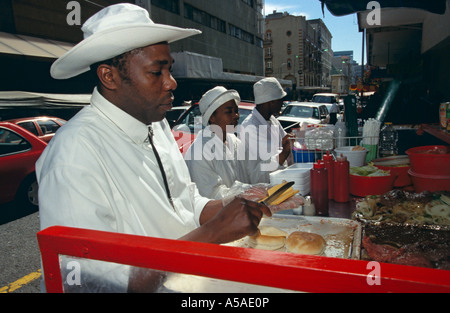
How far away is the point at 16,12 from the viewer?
514 inches

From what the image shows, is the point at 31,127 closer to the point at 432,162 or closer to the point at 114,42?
the point at 114,42

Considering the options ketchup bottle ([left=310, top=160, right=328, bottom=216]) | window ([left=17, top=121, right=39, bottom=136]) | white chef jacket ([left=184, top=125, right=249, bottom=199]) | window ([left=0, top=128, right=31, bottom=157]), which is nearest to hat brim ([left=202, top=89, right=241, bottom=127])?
white chef jacket ([left=184, top=125, right=249, bottom=199])

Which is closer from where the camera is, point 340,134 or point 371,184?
point 371,184

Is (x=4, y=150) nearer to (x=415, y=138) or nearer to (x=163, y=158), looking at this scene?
(x=163, y=158)

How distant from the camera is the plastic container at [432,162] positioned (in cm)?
249

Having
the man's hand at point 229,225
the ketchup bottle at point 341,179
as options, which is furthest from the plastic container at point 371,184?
the man's hand at point 229,225

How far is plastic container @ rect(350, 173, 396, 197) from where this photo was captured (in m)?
2.62

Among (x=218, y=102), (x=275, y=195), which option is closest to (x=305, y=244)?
(x=275, y=195)

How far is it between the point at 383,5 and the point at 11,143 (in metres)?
6.93

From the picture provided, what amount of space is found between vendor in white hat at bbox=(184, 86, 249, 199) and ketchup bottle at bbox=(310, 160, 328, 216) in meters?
0.95

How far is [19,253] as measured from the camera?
4441 millimetres

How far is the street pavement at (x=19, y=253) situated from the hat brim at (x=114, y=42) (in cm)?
305

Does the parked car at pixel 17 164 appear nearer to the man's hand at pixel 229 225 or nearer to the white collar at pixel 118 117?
the white collar at pixel 118 117

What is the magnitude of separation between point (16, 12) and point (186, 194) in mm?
15590
